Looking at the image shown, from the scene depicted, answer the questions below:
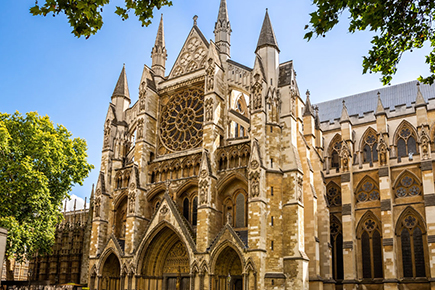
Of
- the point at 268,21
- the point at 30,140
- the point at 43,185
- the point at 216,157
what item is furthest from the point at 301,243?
the point at 30,140

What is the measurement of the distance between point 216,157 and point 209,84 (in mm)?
4991

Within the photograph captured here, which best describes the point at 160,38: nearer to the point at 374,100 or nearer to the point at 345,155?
the point at 345,155

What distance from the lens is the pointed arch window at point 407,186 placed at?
103ft

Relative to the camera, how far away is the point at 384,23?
8703 mm

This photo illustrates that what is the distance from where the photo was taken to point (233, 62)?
100ft

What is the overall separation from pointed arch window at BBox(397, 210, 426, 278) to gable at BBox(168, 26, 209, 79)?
1815 cm

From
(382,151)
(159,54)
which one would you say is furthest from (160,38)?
(382,151)

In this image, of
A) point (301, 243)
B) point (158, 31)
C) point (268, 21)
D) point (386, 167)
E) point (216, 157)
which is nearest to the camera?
point (301, 243)

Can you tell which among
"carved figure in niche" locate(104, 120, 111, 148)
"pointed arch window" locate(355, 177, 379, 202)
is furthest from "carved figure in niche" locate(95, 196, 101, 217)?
"pointed arch window" locate(355, 177, 379, 202)

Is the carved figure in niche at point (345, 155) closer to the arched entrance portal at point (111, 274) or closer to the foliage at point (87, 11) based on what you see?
the arched entrance portal at point (111, 274)

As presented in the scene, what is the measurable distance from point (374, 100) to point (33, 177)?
98.3ft

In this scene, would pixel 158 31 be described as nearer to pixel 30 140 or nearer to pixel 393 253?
pixel 30 140

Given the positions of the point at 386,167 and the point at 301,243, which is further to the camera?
the point at 386,167

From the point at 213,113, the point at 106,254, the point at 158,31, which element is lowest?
the point at 106,254
